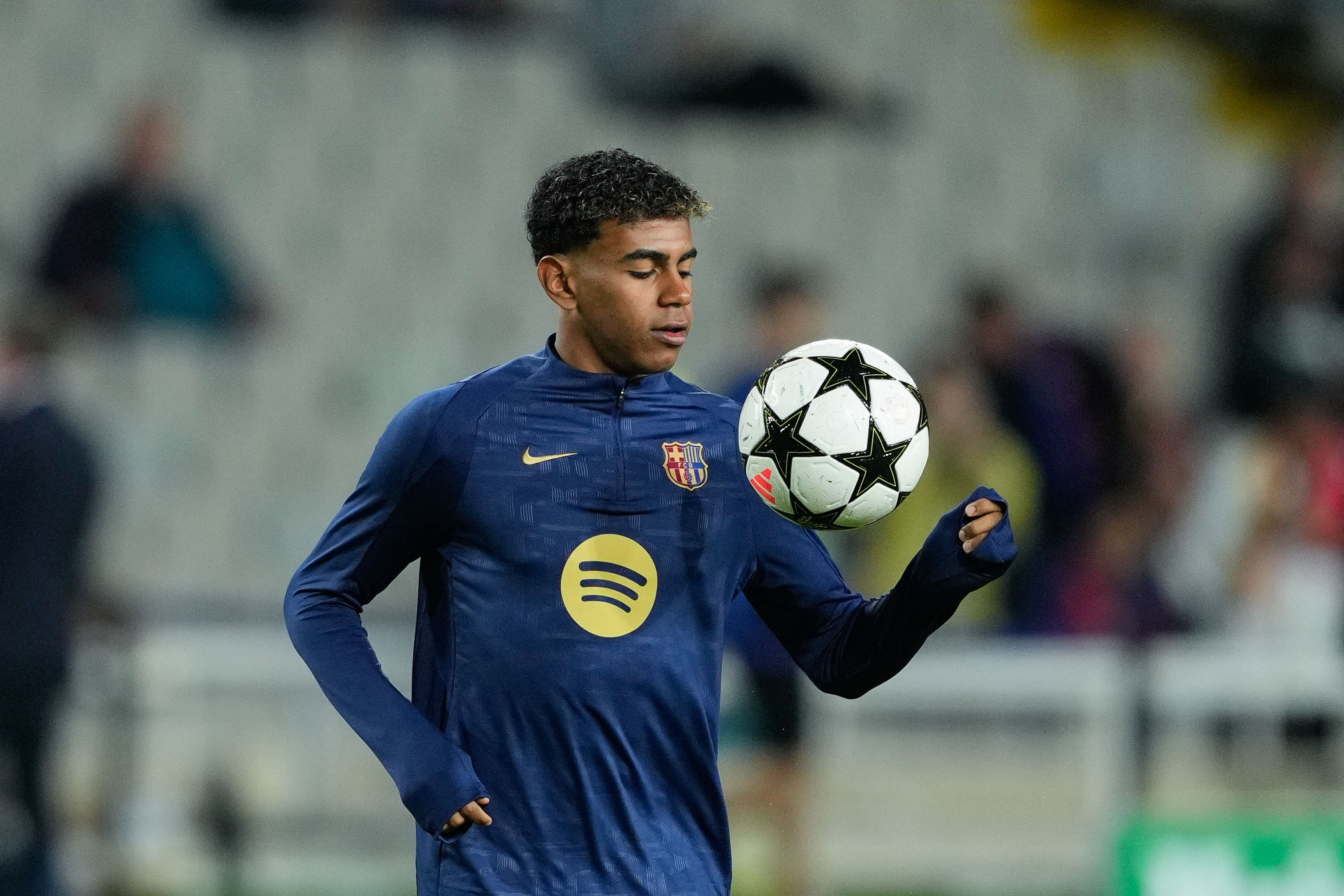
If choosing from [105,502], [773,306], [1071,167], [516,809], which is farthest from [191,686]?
[1071,167]

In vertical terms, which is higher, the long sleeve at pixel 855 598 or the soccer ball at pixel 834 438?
the soccer ball at pixel 834 438

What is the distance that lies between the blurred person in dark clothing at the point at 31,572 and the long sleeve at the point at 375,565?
14.0ft

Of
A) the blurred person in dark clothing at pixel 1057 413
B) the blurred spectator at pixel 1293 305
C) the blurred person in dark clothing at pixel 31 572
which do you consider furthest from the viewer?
the blurred spectator at pixel 1293 305

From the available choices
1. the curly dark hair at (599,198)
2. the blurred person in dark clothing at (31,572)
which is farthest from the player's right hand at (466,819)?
the blurred person in dark clothing at (31,572)

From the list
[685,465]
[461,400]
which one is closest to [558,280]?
[461,400]

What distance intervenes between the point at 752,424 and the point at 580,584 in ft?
1.29

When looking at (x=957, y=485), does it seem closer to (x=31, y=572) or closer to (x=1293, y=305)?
(x=1293, y=305)

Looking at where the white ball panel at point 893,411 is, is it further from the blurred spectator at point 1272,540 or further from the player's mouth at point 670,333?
the blurred spectator at point 1272,540

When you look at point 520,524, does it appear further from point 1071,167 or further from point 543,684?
point 1071,167

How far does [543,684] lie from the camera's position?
3.18 metres

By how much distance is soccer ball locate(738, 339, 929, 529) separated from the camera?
3.25 m

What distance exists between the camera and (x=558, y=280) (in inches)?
131

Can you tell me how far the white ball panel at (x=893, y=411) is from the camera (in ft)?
10.8

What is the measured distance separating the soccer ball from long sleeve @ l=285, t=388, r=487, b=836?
0.50 meters
